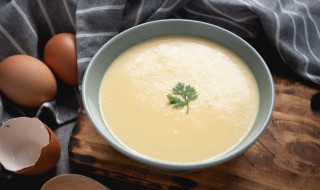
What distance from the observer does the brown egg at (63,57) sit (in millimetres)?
1272

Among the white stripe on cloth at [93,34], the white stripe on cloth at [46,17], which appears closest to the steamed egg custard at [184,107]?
the white stripe on cloth at [93,34]

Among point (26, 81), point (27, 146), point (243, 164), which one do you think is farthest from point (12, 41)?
point (243, 164)

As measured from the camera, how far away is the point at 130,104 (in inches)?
42.1

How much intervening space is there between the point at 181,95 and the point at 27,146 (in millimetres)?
524

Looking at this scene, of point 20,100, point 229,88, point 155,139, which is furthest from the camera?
point 20,100

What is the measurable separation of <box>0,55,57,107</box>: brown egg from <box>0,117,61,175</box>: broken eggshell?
123 mm

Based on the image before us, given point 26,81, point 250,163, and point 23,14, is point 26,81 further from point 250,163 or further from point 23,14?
point 250,163

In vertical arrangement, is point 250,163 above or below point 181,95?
below

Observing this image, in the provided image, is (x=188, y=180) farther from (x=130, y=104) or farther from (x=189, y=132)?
(x=130, y=104)

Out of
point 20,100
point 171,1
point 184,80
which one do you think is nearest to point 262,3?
point 171,1

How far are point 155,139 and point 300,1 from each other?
2.71ft

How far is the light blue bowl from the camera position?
921 millimetres

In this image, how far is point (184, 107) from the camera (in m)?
1.05

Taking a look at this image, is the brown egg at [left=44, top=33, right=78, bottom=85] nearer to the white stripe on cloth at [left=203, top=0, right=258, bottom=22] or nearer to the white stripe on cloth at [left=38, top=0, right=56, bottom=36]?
the white stripe on cloth at [left=38, top=0, right=56, bottom=36]
